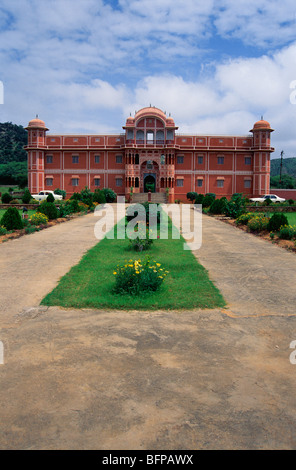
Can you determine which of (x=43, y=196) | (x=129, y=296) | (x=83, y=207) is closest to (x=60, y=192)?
(x=43, y=196)

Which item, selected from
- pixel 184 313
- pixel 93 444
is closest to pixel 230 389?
pixel 93 444

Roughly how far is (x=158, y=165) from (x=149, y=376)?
35.4 metres

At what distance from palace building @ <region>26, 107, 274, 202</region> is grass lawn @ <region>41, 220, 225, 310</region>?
2975 centimetres

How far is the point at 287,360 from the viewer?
3.74 metres

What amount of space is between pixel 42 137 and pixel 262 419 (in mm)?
38891

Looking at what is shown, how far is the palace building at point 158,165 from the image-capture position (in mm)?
38000

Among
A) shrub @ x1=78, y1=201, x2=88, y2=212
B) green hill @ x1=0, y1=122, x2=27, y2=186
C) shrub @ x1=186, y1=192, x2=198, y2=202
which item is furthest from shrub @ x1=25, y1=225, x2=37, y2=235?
green hill @ x1=0, y1=122, x2=27, y2=186

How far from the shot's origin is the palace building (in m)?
38.0

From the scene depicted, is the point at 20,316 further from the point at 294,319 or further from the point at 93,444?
the point at 294,319

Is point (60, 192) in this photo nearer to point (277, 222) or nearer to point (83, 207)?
point (83, 207)

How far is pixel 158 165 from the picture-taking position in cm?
3775

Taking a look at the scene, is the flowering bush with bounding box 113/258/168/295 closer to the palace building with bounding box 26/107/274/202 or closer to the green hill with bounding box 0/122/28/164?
the palace building with bounding box 26/107/274/202

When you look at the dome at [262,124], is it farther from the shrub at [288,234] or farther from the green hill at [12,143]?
the green hill at [12,143]

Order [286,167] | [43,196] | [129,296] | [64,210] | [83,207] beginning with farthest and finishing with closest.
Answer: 1. [286,167]
2. [43,196]
3. [83,207]
4. [64,210]
5. [129,296]
